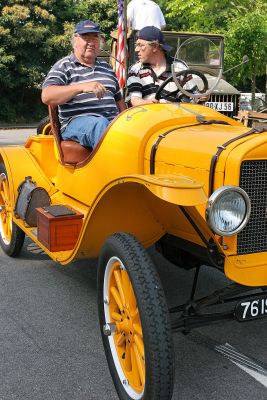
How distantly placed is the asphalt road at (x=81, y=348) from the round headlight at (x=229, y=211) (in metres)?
0.88

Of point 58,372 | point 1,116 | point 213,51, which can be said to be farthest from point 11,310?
point 1,116

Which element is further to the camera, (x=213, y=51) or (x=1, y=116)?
(x=1, y=116)

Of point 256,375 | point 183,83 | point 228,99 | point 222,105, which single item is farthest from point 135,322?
point 228,99

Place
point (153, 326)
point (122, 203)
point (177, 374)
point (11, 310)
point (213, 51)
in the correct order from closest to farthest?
point (153, 326)
point (177, 374)
point (122, 203)
point (11, 310)
point (213, 51)

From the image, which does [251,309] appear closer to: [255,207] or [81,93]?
[255,207]

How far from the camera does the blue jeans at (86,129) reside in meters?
3.47

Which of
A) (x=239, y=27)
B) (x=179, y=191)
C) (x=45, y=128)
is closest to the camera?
(x=179, y=191)

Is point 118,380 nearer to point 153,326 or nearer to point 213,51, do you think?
point 153,326

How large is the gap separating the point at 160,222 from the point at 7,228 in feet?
7.64

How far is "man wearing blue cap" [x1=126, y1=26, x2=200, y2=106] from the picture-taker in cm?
388

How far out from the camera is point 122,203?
3.06 metres

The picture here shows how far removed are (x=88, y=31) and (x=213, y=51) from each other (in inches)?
167

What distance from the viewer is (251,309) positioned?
2.47 metres

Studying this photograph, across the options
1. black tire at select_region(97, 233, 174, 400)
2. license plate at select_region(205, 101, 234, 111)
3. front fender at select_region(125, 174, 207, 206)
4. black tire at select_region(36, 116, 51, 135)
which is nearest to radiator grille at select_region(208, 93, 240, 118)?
license plate at select_region(205, 101, 234, 111)
